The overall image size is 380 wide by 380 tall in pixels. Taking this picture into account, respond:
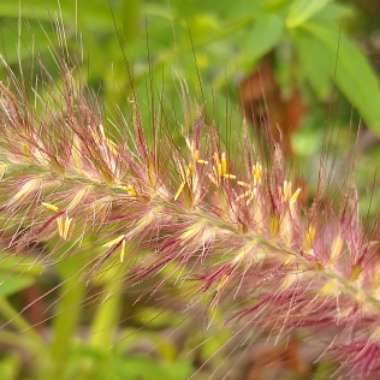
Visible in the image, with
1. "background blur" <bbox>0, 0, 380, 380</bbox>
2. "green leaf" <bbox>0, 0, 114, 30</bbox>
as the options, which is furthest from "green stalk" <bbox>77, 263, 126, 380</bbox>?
"green leaf" <bbox>0, 0, 114, 30</bbox>

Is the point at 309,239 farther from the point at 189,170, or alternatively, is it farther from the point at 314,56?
the point at 314,56

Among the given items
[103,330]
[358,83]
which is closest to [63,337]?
[103,330]

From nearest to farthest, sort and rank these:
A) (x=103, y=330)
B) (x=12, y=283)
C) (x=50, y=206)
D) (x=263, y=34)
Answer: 1. (x=50, y=206)
2. (x=12, y=283)
3. (x=263, y=34)
4. (x=103, y=330)

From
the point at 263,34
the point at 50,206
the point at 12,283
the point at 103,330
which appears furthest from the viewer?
the point at 103,330

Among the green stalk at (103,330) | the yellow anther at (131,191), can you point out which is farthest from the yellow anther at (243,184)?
the green stalk at (103,330)

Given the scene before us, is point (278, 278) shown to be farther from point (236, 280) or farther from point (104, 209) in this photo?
point (104, 209)

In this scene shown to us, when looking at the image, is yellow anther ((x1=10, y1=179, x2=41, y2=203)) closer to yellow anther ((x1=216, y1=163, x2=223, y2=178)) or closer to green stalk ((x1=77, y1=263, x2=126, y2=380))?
yellow anther ((x1=216, y1=163, x2=223, y2=178))

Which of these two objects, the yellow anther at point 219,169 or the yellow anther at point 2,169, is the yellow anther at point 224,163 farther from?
the yellow anther at point 2,169
